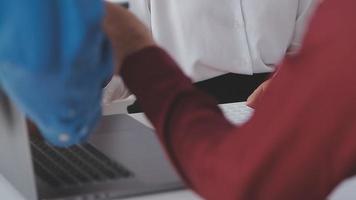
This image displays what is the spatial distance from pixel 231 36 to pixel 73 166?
1.15 metres

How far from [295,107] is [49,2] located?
7.2 inches

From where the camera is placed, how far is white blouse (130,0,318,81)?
172cm

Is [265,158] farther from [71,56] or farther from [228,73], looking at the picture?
[228,73]

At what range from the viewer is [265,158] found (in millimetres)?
395

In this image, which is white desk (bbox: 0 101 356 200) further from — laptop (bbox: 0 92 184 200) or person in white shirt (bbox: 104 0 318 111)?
person in white shirt (bbox: 104 0 318 111)

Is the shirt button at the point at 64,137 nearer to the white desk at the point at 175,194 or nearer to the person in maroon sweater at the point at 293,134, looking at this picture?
the person in maroon sweater at the point at 293,134

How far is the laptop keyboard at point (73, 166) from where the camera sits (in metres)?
0.65

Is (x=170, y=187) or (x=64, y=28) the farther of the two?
(x=170, y=187)

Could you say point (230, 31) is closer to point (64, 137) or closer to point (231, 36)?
point (231, 36)

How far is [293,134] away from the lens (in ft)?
1.28

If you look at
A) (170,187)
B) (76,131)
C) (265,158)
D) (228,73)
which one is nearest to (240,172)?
(265,158)

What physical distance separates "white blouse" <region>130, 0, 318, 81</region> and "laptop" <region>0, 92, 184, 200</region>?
3.24 feet

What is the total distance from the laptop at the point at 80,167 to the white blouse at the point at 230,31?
3.24ft

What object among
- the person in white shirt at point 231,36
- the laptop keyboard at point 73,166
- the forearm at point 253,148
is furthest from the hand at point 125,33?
the person in white shirt at point 231,36
